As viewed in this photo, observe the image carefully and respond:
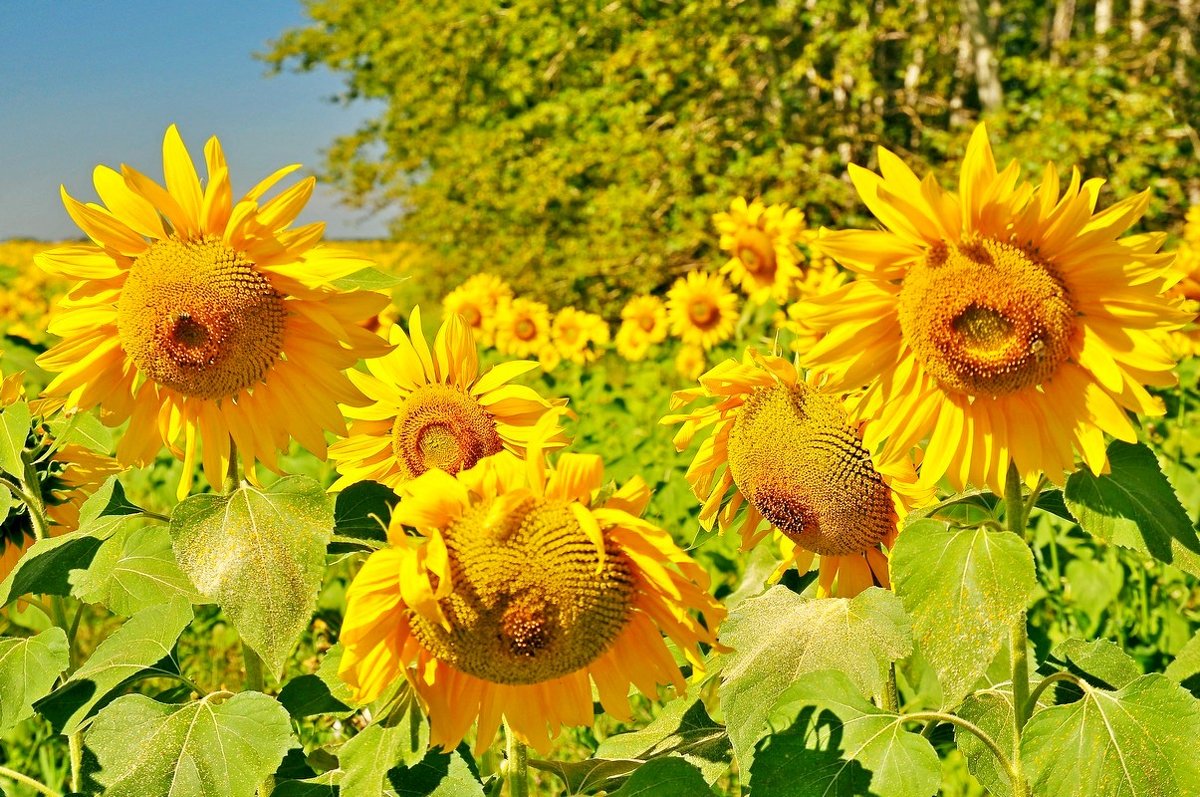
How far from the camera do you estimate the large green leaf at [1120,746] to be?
54.9 inches

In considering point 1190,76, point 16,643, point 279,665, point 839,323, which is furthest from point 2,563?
point 1190,76

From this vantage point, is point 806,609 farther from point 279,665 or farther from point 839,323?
point 279,665

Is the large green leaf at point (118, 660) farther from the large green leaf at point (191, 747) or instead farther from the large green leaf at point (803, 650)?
the large green leaf at point (803, 650)

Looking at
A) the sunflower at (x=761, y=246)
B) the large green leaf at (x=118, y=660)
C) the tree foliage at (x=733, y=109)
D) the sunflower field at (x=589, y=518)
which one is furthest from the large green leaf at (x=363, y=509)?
the tree foliage at (x=733, y=109)

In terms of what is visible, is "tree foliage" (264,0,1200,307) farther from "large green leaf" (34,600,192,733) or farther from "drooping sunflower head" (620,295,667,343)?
"large green leaf" (34,600,192,733)

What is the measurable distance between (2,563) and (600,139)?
9089 mm

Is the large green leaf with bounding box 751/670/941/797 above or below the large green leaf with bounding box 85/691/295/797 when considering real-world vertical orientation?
below

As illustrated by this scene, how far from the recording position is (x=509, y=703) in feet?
4.68

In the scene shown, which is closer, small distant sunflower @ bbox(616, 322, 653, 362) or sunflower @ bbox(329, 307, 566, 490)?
sunflower @ bbox(329, 307, 566, 490)

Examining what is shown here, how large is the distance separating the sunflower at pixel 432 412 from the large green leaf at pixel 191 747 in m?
0.39

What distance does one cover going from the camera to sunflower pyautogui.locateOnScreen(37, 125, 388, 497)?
1.51 m

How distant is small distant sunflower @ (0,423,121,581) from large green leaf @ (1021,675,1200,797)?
1.44 metres

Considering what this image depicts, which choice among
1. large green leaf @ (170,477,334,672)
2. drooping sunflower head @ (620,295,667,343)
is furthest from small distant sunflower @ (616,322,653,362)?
large green leaf @ (170,477,334,672)

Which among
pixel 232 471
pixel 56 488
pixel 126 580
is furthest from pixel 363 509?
pixel 56 488
